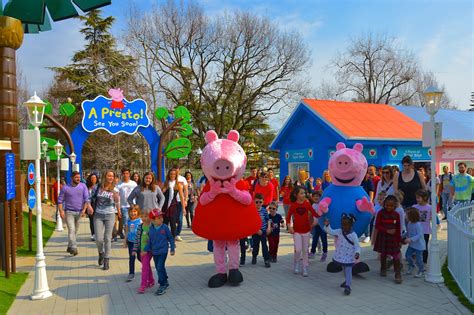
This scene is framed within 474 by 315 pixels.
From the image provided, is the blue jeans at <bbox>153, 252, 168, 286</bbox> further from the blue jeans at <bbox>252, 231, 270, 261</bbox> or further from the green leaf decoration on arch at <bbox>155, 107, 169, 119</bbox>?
the green leaf decoration on arch at <bbox>155, 107, 169, 119</bbox>

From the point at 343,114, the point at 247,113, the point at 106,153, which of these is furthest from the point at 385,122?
the point at 106,153

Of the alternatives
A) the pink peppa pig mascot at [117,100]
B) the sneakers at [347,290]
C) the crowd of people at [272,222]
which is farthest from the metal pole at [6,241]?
the pink peppa pig mascot at [117,100]

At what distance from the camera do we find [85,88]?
98.2 feet

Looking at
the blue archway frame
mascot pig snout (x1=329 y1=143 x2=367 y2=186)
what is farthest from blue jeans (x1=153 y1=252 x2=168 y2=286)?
the blue archway frame

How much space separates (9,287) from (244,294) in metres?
3.67

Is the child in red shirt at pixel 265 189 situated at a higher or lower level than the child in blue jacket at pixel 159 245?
higher

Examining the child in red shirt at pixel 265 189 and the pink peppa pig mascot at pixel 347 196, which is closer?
the pink peppa pig mascot at pixel 347 196

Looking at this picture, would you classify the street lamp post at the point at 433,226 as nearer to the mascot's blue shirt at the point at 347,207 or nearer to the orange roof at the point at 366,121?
the mascot's blue shirt at the point at 347,207

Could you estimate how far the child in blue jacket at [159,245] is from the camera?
5.90 m

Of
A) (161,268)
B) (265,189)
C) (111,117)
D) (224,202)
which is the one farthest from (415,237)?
(111,117)

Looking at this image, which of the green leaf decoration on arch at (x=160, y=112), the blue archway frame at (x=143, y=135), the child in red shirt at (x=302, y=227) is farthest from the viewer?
the green leaf decoration on arch at (x=160, y=112)

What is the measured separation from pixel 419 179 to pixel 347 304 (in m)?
3.08

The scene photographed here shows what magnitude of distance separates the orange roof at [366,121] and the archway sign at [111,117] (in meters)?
7.54

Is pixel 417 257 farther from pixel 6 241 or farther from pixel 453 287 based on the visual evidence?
pixel 6 241
